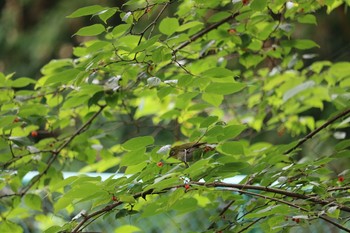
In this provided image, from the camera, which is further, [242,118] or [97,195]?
[242,118]

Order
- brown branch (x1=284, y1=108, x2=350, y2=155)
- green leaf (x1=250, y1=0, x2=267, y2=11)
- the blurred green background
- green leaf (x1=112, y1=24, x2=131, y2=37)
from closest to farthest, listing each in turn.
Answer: green leaf (x1=112, y1=24, x2=131, y2=37) < green leaf (x1=250, y1=0, x2=267, y2=11) < brown branch (x1=284, y1=108, x2=350, y2=155) < the blurred green background

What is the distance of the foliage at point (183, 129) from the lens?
117 centimetres

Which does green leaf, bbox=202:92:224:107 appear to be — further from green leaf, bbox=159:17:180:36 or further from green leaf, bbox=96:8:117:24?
green leaf, bbox=96:8:117:24

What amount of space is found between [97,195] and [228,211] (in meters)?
0.36

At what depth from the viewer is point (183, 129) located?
193 cm

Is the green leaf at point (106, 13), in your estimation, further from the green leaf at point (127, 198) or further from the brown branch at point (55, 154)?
the brown branch at point (55, 154)

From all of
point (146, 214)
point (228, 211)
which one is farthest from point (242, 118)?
point (146, 214)

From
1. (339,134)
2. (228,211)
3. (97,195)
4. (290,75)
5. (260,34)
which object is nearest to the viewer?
(97,195)

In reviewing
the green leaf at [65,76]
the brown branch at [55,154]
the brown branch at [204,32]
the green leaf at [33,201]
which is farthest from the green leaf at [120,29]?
the green leaf at [33,201]

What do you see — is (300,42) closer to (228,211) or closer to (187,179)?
(228,211)

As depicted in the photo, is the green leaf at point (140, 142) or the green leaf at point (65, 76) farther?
the green leaf at point (65, 76)

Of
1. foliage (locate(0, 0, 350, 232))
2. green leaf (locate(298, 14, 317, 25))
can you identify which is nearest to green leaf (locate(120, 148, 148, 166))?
foliage (locate(0, 0, 350, 232))

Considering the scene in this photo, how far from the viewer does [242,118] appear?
226cm

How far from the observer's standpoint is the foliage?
1.17 metres
